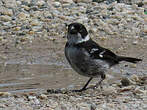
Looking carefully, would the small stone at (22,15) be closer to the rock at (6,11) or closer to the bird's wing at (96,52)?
the rock at (6,11)

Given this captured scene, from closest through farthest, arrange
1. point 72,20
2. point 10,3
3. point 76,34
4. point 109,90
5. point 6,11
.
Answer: point 109,90, point 76,34, point 72,20, point 6,11, point 10,3

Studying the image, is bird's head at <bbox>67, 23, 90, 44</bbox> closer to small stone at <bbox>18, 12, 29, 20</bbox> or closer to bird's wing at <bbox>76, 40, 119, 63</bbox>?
bird's wing at <bbox>76, 40, 119, 63</bbox>

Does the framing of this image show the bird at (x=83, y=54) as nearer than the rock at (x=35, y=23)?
Yes

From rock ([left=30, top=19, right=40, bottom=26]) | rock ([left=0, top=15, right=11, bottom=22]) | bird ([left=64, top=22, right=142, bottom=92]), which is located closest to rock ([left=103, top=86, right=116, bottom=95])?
bird ([left=64, top=22, right=142, bottom=92])

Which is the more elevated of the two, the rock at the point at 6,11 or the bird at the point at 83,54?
the bird at the point at 83,54

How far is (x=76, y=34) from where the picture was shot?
25.8 feet

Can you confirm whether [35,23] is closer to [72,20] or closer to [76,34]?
[72,20]

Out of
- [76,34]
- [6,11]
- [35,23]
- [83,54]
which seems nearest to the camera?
[83,54]

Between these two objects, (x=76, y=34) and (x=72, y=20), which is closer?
(x=76, y=34)

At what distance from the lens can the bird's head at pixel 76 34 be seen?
7.77 meters

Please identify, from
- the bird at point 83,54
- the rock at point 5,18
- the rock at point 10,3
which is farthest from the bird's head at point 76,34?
the rock at point 10,3

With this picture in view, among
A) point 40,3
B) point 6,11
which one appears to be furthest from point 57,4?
point 6,11

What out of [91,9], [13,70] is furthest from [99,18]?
[13,70]

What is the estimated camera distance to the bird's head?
7766 millimetres
